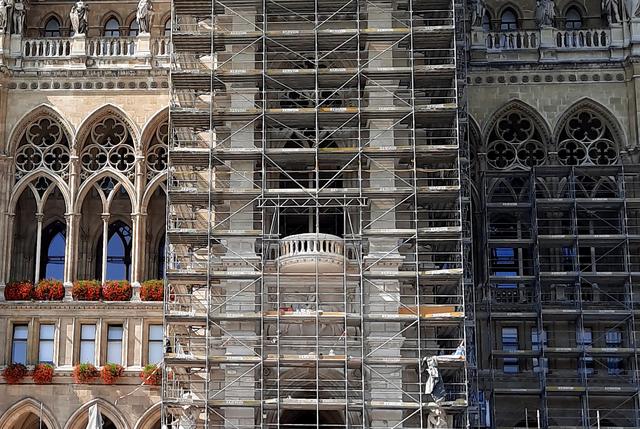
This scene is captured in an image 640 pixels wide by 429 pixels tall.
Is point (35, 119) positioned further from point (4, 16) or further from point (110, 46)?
point (4, 16)

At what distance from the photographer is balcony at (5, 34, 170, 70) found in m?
42.7

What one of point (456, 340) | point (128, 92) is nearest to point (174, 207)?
point (128, 92)

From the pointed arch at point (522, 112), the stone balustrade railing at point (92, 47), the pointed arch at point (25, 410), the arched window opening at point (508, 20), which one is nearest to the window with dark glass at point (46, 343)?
the pointed arch at point (25, 410)

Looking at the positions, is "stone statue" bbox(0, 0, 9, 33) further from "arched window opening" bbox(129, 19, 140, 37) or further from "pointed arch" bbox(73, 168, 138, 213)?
"pointed arch" bbox(73, 168, 138, 213)

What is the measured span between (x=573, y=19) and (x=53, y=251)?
65.2 feet

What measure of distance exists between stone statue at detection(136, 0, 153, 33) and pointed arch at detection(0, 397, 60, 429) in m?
12.8

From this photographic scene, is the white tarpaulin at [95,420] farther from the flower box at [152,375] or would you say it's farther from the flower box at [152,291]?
the flower box at [152,291]

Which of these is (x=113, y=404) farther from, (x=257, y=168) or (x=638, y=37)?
(x=638, y=37)

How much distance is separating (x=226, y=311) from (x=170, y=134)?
5644 millimetres

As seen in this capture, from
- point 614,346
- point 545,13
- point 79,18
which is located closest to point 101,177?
point 79,18

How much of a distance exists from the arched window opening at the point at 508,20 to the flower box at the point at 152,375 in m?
17.2

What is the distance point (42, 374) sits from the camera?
3988cm

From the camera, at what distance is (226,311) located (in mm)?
37031

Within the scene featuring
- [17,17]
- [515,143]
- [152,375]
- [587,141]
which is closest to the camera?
[152,375]
